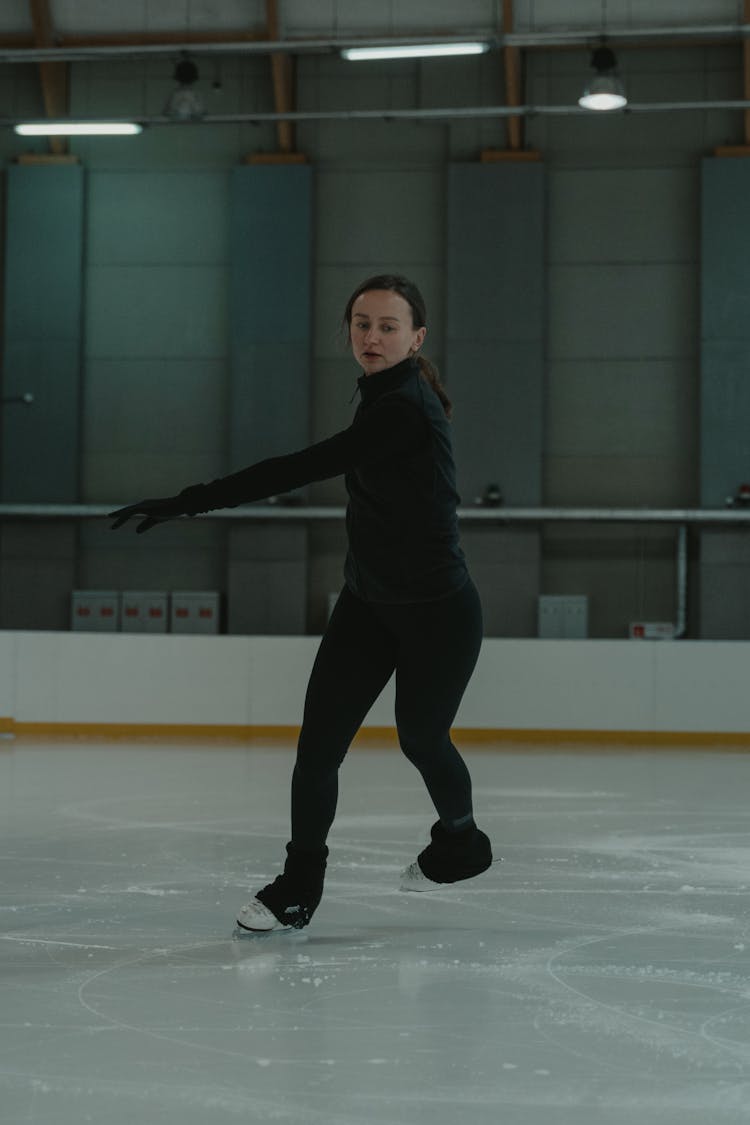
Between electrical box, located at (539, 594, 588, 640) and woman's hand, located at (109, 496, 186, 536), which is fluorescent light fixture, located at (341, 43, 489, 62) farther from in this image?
woman's hand, located at (109, 496, 186, 536)

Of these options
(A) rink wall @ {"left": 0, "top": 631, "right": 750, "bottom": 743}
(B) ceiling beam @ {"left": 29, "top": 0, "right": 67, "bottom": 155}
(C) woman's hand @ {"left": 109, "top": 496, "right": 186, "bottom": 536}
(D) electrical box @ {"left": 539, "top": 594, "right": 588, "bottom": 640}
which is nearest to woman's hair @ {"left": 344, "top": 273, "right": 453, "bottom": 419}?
(C) woman's hand @ {"left": 109, "top": 496, "right": 186, "bottom": 536}

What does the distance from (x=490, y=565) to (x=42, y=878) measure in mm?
10356

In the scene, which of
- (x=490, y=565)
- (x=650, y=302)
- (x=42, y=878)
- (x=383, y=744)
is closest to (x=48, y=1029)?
(x=42, y=878)

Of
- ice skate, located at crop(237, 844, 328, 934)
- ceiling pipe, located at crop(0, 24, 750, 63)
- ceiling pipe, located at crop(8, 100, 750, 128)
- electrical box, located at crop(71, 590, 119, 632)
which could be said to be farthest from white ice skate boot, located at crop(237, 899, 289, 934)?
electrical box, located at crop(71, 590, 119, 632)

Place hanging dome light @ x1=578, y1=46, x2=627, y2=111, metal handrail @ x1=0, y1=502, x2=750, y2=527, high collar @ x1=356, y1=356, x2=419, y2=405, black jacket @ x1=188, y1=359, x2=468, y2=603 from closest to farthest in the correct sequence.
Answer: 1. black jacket @ x1=188, y1=359, x2=468, y2=603
2. high collar @ x1=356, y1=356, x2=419, y2=405
3. hanging dome light @ x1=578, y1=46, x2=627, y2=111
4. metal handrail @ x1=0, y1=502, x2=750, y2=527

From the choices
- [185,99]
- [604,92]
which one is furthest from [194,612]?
[604,92]

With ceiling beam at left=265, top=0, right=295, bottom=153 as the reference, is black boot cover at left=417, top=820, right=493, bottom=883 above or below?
below

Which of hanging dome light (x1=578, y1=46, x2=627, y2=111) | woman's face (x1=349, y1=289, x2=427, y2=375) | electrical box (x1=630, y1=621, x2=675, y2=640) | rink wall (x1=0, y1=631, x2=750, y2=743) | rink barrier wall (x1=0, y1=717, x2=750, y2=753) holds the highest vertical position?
hanging dome light (x1=578, y1=46, x2=627, y2=111)

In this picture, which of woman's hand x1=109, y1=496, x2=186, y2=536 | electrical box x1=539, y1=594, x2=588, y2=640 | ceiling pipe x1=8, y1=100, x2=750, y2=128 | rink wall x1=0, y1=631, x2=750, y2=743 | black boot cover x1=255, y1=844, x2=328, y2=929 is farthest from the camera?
electrical box x1=539, y1=594, x2=588, y2=640

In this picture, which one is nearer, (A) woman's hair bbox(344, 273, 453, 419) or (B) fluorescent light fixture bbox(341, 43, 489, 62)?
(A) woman's hair bbox(344, 273, 453, 419)

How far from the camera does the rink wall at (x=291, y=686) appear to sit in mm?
11070

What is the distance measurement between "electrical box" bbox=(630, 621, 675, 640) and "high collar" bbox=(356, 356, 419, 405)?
36.5ft

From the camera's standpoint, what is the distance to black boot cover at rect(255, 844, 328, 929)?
3.28 metres

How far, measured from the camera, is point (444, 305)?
14609 millimetres
